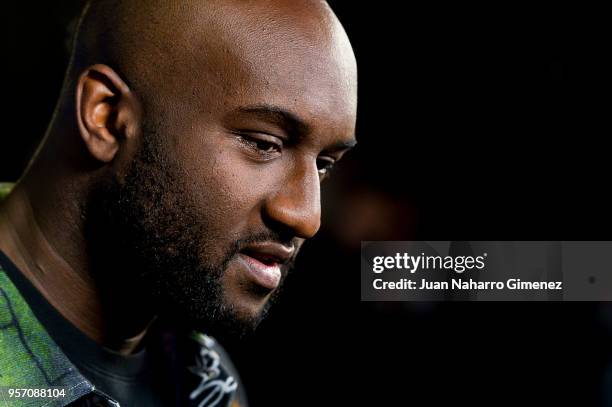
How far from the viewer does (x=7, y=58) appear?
2555mm

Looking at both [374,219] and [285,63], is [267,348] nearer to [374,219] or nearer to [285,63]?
[374,219]

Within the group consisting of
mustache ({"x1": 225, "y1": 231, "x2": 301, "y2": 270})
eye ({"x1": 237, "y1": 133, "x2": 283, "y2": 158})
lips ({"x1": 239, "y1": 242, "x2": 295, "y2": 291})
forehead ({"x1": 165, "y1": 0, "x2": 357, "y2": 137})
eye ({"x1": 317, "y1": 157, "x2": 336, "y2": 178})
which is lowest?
lips ({"x1": 239, "y1": 242, "x2": 295, "y2": 291})

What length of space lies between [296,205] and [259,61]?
30 centimetres

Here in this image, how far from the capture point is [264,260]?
1.42 meters

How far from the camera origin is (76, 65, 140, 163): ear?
1.37 m

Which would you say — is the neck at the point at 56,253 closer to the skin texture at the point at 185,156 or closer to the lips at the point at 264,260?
the skin texture at the point at 185,156

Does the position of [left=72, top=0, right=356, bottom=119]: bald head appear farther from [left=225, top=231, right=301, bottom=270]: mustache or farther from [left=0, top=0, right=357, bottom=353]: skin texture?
[left=225, top=231, right=301, bottom=270]: mustache

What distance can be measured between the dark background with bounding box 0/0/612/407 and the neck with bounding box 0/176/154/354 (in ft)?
3.98

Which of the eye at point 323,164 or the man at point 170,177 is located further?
the eye at point 323,164

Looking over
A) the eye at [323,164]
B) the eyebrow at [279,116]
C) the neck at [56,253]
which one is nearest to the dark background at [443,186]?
the eye at [323,164]

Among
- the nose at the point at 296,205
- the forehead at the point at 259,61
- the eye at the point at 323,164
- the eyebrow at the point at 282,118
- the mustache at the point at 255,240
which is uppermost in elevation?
the forehead at the point at 259,61

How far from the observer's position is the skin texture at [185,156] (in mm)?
1344

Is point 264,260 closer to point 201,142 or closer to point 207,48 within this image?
point 201,142

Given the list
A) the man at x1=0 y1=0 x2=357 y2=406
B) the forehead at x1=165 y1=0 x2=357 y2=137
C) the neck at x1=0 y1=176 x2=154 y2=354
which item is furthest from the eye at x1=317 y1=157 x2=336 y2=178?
the neck at x1=0 y1=176 x2=154 y2=354
